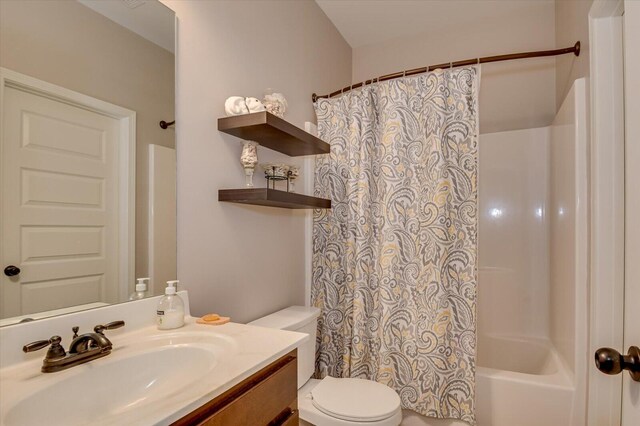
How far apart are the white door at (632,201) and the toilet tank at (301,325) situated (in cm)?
113

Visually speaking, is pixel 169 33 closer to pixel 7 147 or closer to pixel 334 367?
pixel 7 147

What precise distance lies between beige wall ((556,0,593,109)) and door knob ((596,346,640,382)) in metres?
1.30

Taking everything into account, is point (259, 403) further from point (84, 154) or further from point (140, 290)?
point (84, 154)

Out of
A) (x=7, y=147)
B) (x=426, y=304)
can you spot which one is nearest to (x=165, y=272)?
(x=7, y=147)

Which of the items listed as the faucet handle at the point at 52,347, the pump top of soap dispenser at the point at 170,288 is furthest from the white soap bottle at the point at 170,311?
the faucet handle at the point at 52,347

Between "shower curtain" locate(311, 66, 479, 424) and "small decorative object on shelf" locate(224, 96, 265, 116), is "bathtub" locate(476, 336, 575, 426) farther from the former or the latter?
"small decorative object on shelf" locate(224, 96, 265, 116)

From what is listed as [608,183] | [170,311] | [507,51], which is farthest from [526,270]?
[170,311]

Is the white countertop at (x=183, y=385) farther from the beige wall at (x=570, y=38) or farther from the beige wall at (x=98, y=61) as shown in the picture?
the beige wall at (x=570, y=38)

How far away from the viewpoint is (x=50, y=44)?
92 cm

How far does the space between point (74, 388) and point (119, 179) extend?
59cm

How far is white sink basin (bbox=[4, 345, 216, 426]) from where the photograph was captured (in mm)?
678

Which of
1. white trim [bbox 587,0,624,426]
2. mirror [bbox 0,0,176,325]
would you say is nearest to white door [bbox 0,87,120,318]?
mirror [bbox 0,0,176,325]

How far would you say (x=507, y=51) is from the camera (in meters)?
2.44

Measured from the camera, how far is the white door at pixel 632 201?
0.67 m
